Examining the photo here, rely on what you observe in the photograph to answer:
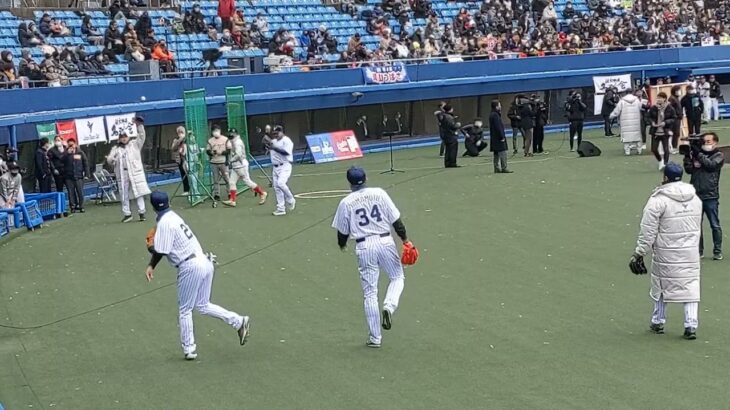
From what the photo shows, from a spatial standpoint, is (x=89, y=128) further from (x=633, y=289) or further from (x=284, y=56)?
(x=633, y=289)

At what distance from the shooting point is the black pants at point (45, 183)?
76.3 feet

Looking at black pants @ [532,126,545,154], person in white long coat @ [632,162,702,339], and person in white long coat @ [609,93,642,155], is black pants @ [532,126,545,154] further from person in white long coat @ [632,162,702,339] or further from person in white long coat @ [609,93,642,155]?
person in white long coat @ [632,162,702,339]

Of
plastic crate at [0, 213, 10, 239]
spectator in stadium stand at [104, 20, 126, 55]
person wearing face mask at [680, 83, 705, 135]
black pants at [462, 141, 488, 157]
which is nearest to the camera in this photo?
plastic crate at [0, 213, 10, 239]

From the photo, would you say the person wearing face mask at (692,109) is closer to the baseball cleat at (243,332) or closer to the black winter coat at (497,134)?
the black winter coat at (497,134)

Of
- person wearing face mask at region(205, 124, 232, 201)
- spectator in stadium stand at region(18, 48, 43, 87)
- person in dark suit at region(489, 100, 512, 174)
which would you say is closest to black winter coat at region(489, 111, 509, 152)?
person in dark suit at region(489, 100, 512, 174)

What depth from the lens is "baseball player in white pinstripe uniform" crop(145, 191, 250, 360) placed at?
11.1 meters

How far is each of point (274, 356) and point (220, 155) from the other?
1228 cm

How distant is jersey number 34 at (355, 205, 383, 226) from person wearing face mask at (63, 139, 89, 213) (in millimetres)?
13150

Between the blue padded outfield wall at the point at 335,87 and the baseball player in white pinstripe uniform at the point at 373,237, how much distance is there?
1302 centimetres

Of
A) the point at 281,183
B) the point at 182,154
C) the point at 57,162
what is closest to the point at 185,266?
the point at 281,183

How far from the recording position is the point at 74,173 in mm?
23047

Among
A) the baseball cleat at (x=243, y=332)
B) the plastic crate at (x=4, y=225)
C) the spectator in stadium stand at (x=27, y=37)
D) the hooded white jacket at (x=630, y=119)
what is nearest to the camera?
the baseball cleat at (x=243, y=332)

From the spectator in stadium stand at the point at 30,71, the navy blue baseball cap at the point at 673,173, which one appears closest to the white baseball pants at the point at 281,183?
the spectator in stadium stand at the point at 30,71

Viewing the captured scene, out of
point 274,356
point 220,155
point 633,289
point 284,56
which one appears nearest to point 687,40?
point 284,56
